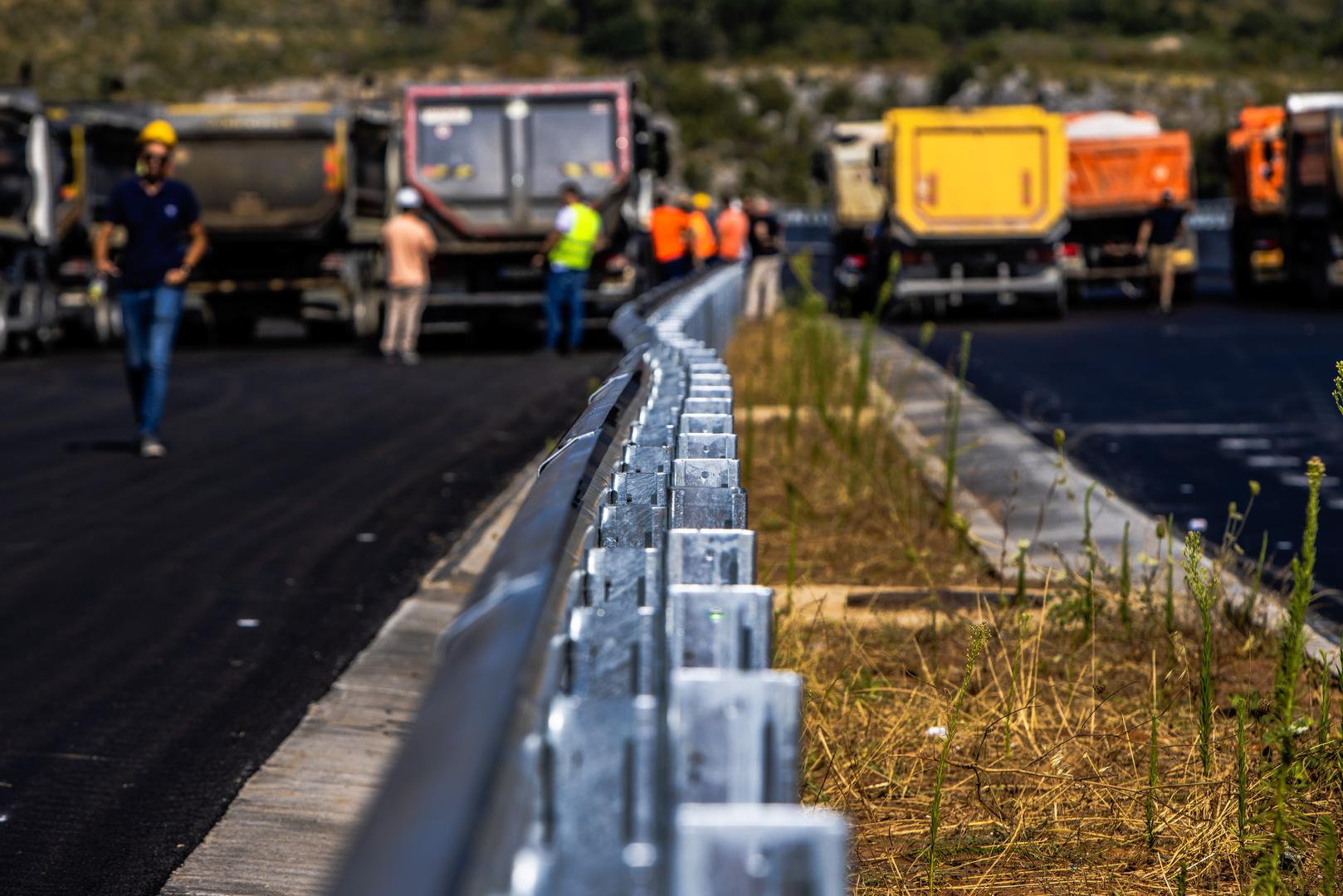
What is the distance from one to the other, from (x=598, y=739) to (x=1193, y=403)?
46.2 feet

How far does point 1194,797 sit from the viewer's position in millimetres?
4621

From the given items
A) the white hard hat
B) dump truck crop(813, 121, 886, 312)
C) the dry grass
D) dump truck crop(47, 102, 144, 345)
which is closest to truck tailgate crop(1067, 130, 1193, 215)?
dump truck crop(813, 121, 886, 312)

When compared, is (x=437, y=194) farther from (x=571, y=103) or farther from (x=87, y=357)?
(x=87, y=357)

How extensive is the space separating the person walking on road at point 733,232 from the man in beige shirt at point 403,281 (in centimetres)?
617

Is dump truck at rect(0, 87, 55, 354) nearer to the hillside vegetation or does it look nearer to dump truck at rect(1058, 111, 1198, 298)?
dump truck at rect(1058, 111, 1198, 298)

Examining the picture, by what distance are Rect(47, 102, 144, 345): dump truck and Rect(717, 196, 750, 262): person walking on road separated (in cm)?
755

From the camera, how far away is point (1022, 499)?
10.1m

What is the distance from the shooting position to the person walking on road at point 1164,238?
30344 mm

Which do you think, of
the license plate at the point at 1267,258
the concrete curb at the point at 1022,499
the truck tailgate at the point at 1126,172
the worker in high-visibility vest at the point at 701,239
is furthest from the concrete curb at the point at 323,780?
the truck tailgate at the point at 1126,172

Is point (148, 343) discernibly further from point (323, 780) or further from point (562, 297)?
point (562, 297)

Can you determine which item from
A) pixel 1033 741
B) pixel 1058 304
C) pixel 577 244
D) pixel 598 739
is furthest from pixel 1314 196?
pixel 598 739

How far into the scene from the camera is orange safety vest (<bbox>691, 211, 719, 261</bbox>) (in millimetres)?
28487

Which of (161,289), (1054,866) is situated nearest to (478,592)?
(1054,866)

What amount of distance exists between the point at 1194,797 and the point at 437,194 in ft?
68.9
